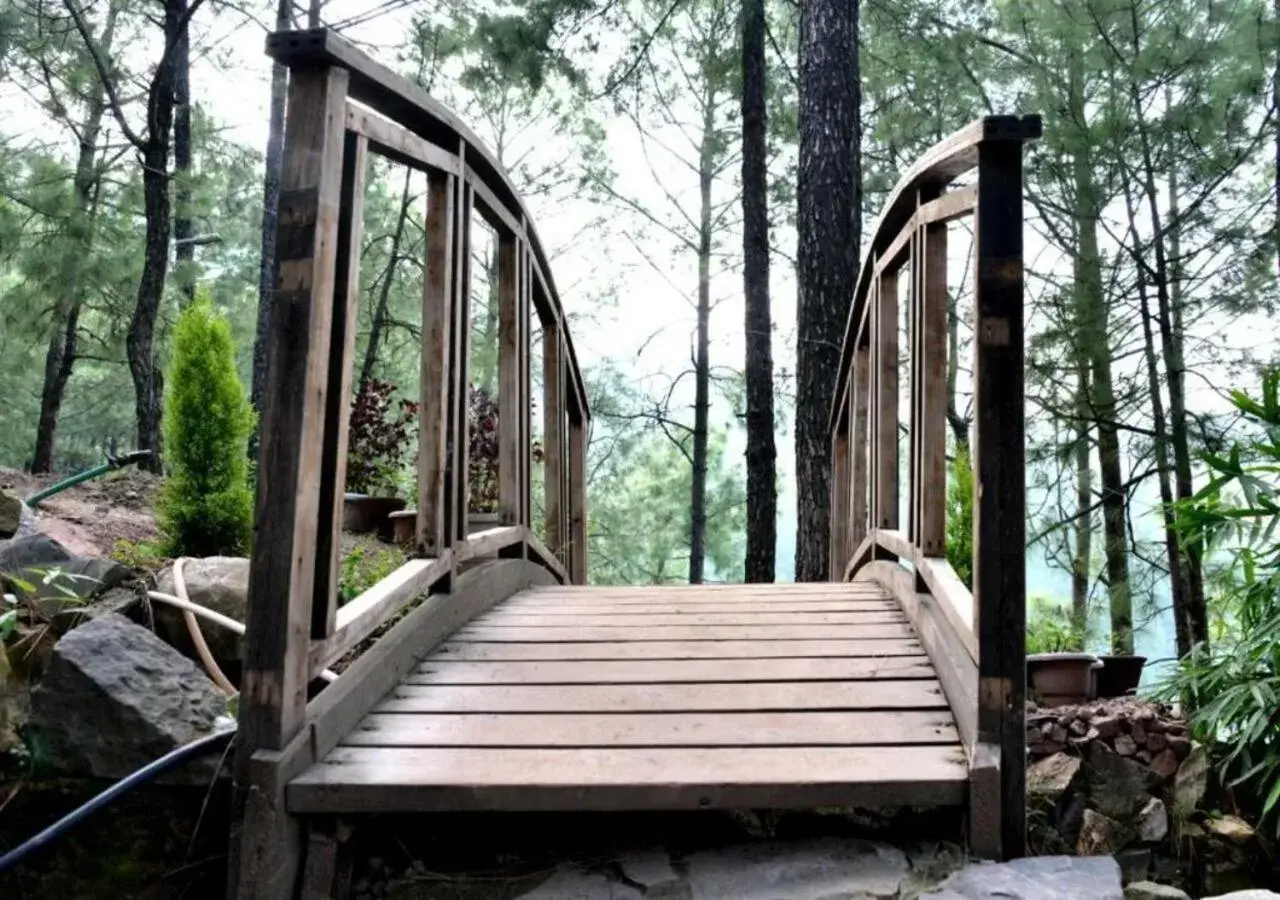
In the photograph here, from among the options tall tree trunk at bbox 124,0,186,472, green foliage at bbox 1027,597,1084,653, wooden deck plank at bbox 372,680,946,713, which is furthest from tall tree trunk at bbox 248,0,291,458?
wooden deck plank at bbox 372,680,946,713

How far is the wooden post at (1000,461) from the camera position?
6.10ft

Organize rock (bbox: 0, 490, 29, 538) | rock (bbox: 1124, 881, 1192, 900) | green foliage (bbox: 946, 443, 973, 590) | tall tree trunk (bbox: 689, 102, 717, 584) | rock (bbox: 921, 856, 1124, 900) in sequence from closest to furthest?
rock (bbox: 921, 856, 1124, 900) → rock (bbox: 1124, 881, 1192, 900) → rock (bbox: 0, 490, 29, 538) → green foliage (bbox: 946, 443, 973, 590) → tall tree trunk (bbox: 689, 102, 717, 584)

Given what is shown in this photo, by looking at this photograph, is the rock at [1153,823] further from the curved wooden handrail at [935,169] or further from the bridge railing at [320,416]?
the bridge railing at [320,416]

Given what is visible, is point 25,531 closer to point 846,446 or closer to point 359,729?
point 359,729

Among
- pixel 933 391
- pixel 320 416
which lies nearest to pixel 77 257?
pixel 320 416

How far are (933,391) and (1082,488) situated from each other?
6.91m

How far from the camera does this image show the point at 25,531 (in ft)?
10.4

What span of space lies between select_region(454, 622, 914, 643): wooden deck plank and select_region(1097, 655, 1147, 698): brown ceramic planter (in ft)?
5.07

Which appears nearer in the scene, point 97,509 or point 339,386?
point 339,386

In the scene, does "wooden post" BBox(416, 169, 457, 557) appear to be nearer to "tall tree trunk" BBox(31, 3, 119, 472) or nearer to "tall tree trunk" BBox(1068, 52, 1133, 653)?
"tall tree trunk" BBox(1068, 52, 1133, 653)

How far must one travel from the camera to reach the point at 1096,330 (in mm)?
7223

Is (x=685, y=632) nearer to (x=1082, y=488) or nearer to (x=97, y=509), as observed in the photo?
(x=97, y=509)

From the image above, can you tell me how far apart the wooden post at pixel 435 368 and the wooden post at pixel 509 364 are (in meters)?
0.91

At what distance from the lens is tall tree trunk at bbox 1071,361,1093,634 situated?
24.2 feet
